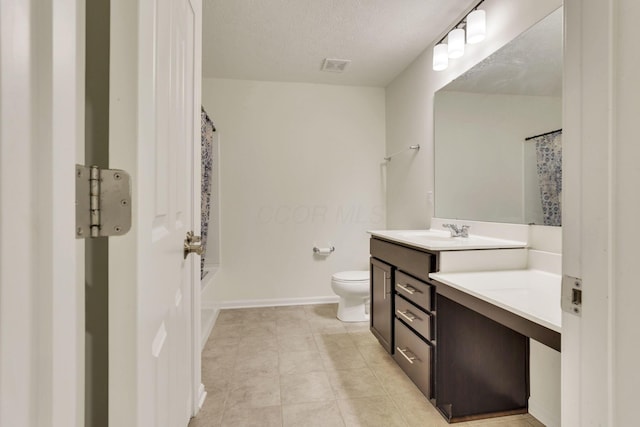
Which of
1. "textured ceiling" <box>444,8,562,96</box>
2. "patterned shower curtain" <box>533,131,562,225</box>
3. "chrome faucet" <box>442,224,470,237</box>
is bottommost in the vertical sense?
"chrome faucet" <box>442,224,470,237</box>

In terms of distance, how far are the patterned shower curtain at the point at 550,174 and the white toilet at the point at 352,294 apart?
1553mm

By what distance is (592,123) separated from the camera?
57 centimetres

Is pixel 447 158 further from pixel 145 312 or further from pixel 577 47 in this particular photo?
pixel 145 312

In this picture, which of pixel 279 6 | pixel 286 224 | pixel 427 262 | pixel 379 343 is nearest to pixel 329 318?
pixel 379 343

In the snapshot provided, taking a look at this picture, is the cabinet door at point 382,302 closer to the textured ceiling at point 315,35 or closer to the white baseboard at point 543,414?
the white baseboard at point 543,414

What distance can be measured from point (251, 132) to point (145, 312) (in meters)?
2.95

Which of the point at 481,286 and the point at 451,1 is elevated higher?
the point at 451,1

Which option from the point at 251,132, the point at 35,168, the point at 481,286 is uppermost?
the point at 251,132

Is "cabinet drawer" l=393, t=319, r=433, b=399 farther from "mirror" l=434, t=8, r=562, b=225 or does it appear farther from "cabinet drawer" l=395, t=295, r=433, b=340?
"mirror" l=434, t=8, r=562, b=225

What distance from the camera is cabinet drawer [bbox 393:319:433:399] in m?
1.64

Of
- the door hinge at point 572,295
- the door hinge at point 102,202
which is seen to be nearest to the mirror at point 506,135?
the door hinge at point 572,295

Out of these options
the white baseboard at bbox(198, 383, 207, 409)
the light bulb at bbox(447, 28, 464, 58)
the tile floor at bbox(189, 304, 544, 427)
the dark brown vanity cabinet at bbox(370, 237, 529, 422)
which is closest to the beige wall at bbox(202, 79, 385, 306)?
the tile floor at bbox(189, 304, 544, 427)

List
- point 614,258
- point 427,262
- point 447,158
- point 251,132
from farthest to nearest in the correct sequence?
point 251,132 < point 447,158 < point 427,262 < point 614,258

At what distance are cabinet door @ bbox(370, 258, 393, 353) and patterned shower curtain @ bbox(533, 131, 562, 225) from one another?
0.95 meters
